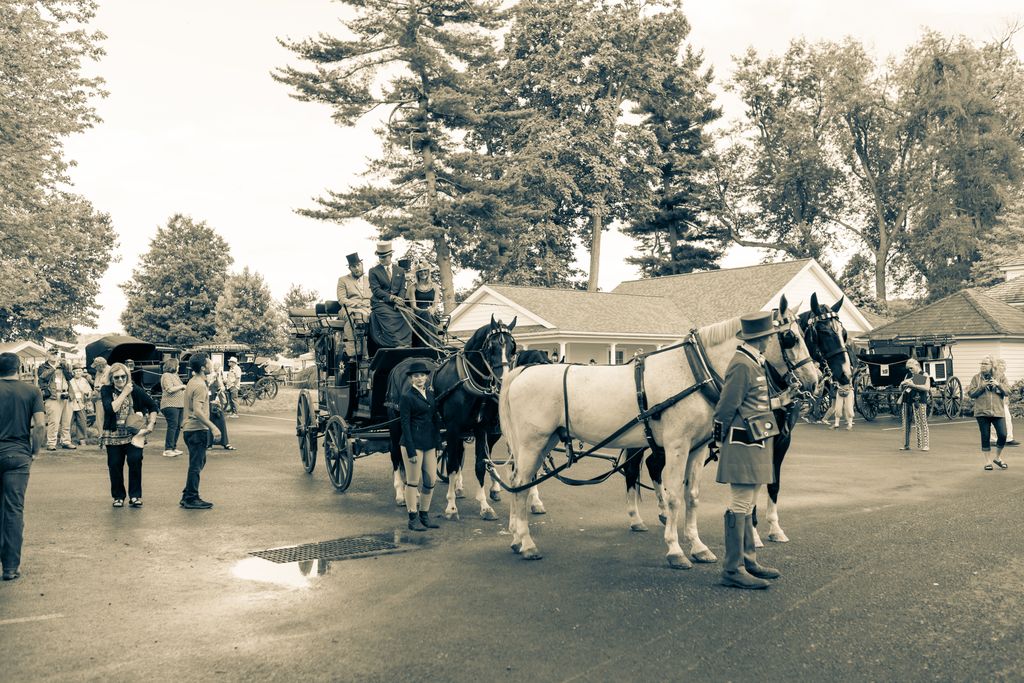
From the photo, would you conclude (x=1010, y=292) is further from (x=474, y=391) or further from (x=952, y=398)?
(x=474, y=391)

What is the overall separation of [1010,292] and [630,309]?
17.5 meters

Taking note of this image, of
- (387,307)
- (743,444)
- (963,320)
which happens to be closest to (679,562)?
(743,444)

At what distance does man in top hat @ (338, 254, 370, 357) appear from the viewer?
11.9 m

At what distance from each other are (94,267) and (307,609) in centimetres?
3924

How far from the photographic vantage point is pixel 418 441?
28.9 feet

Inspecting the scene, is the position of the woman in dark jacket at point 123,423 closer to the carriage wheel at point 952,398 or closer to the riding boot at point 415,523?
the riding boot at point 415,523

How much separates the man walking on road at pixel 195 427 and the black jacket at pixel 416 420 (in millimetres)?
2863

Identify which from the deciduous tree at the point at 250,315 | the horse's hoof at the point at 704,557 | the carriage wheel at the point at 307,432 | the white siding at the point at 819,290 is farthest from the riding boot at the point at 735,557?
the deciduous tree at the point at 250,315

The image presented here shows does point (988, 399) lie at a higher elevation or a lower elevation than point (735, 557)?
higher

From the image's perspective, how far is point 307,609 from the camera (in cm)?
595

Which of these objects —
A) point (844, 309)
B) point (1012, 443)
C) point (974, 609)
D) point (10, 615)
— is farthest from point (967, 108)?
point (10, 615)

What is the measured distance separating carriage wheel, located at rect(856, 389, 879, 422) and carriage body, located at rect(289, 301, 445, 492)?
60.8 ft

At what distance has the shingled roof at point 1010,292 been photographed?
119 ft

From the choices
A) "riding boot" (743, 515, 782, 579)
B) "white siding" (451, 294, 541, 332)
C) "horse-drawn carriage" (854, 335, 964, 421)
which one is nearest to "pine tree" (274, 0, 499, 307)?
"white siding" (451, 294, 541, 332)
